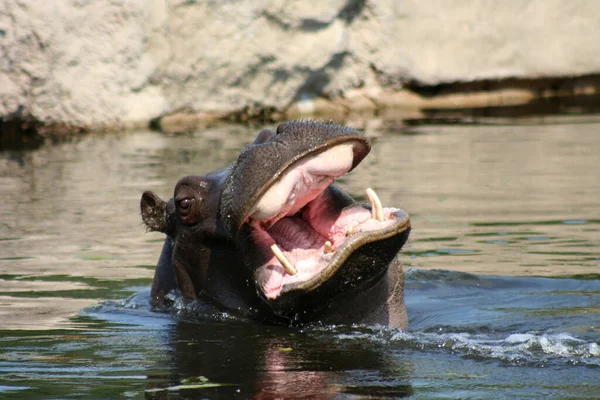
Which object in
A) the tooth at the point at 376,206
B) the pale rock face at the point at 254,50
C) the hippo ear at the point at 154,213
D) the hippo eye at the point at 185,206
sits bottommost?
the pale rock face at the point at 254,50

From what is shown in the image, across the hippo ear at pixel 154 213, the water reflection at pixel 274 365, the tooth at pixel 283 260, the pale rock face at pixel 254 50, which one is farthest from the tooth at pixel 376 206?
the pale rock face at pixel 254 50

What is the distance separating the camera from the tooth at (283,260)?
14.2 ft

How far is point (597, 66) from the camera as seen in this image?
59.6ft

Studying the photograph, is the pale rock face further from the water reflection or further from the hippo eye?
the water reflection

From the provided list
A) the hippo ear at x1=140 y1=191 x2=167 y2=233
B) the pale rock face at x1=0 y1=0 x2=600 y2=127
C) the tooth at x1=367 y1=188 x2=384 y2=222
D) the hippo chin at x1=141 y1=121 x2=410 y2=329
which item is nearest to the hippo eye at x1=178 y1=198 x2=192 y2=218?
the hippo chin at x1=141 y1=121 x2=410 y2=329

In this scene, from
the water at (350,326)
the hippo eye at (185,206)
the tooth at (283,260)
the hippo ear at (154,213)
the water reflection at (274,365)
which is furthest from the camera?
the hippo ear at (154,213)

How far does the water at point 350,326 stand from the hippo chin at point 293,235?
15 cm

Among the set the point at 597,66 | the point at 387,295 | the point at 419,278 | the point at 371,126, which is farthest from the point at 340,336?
the point at 597,66

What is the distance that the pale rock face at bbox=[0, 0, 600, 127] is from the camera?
1528cm

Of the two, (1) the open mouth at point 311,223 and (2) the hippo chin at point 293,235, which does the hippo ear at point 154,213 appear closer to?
(2) the hippo chin at point 293,235

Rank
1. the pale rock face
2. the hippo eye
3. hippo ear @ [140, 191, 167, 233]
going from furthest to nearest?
the pale rock face, hippo ear @ [140, 191, 167, 233], the hippo eye

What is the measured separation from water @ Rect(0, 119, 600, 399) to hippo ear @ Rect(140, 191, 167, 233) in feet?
1.45

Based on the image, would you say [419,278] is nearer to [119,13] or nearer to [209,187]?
[209,187]

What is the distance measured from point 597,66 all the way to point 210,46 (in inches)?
248
